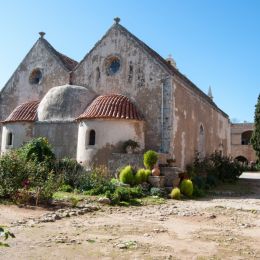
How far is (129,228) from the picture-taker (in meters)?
10.6

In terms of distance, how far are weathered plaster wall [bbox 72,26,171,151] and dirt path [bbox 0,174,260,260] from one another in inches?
370

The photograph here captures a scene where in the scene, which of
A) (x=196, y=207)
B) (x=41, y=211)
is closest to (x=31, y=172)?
(x=41, y=211)

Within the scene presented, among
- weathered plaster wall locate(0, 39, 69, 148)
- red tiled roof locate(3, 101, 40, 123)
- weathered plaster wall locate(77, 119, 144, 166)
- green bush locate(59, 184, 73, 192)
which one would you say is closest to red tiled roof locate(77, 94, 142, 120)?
weathered plaster wall locate(77, 119, 144, 166)

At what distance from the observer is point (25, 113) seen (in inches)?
1001

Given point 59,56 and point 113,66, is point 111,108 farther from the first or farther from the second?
point 59,56

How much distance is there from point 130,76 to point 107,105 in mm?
3117

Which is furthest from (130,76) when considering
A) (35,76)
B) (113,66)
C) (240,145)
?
(240,145)

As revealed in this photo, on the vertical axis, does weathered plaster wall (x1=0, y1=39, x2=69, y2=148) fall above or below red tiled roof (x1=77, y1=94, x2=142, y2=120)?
above

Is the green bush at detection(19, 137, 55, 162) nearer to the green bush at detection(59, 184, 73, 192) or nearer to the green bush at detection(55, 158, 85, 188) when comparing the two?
the green bush at detection(55, 158, 85, 188)

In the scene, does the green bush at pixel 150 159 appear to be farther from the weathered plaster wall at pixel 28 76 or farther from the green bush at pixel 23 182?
the weathered plaster wall at pixel 28 76

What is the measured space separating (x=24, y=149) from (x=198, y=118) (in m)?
13.8

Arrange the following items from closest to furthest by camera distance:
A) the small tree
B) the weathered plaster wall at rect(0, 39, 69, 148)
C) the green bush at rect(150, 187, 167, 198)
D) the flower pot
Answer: the green bush at rect(150, 187, 167, 198) → the flower pot → the weathered plaster wall at rect(0, 39, 69, 148) → the small tree

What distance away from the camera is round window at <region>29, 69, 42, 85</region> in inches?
1126

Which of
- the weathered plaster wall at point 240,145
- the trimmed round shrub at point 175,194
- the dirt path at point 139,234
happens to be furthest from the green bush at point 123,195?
the weathered plaster wall at point 240,145
